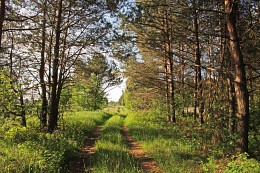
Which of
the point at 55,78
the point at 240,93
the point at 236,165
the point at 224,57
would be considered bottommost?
the point at 236,165

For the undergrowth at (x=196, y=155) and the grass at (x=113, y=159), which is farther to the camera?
the grass at (x=113, y=159)

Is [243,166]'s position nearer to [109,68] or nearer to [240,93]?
[240,93]

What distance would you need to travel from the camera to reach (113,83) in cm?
4053

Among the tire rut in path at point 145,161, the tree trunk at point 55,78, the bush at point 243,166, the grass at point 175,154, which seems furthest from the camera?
the tree trunk at point 55,78

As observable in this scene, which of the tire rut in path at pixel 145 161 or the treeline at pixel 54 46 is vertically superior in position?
the treeline at pixel 54 46

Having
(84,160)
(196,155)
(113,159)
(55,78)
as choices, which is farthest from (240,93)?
(55,78)

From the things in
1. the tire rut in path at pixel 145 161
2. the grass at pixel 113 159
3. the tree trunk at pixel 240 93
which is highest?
the tree trunk at pixel 240 93

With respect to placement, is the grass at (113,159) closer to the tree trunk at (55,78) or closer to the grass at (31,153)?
the grass at (31,153)

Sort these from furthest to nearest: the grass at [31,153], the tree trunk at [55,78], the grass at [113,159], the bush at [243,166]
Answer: the tree trunk at [55,78]
the grass at [113,159]
the grass at [31,153]
the bush at [243,166]

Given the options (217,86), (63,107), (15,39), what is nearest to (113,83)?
(63,107)

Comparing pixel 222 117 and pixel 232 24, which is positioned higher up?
pixel 232 24

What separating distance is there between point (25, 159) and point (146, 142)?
544cm

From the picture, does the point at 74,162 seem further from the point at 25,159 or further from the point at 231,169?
the point at 231,169

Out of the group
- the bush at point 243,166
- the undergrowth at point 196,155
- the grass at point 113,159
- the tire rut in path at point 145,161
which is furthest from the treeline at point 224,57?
the grass at point 113,159
